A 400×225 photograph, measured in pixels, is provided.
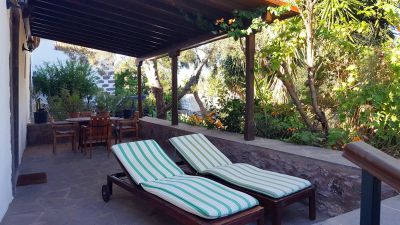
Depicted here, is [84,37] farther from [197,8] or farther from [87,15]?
[197,8]

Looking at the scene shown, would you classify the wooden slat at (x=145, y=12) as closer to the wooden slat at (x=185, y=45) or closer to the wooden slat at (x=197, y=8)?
the wooden slat at (x=185, y=45)

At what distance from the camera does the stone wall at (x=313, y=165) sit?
3336 millimetres

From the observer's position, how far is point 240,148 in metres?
4.89

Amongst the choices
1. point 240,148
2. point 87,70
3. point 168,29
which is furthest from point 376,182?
point 87,70

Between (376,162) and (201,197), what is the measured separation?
84.8 inches

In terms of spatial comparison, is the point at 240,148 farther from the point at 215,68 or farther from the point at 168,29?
the point at 215,68

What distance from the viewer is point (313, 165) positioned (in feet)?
12.2

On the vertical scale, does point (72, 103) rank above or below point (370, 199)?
above

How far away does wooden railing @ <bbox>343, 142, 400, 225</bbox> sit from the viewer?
951 mm

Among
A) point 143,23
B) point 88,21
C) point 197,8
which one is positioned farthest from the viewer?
point 88,21

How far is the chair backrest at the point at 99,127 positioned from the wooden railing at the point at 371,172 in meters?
6.08

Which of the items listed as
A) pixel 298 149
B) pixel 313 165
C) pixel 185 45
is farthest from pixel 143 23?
pixel 313 165

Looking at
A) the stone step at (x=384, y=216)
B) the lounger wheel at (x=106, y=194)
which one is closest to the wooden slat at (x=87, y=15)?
the lounger wheel at (x=106, y=194)

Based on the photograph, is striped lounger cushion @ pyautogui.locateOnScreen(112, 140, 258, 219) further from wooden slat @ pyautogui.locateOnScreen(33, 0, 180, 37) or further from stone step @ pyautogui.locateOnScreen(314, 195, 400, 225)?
wooden slat @ pyautogui.locateOnScreen(33, 0, 180, 37)
